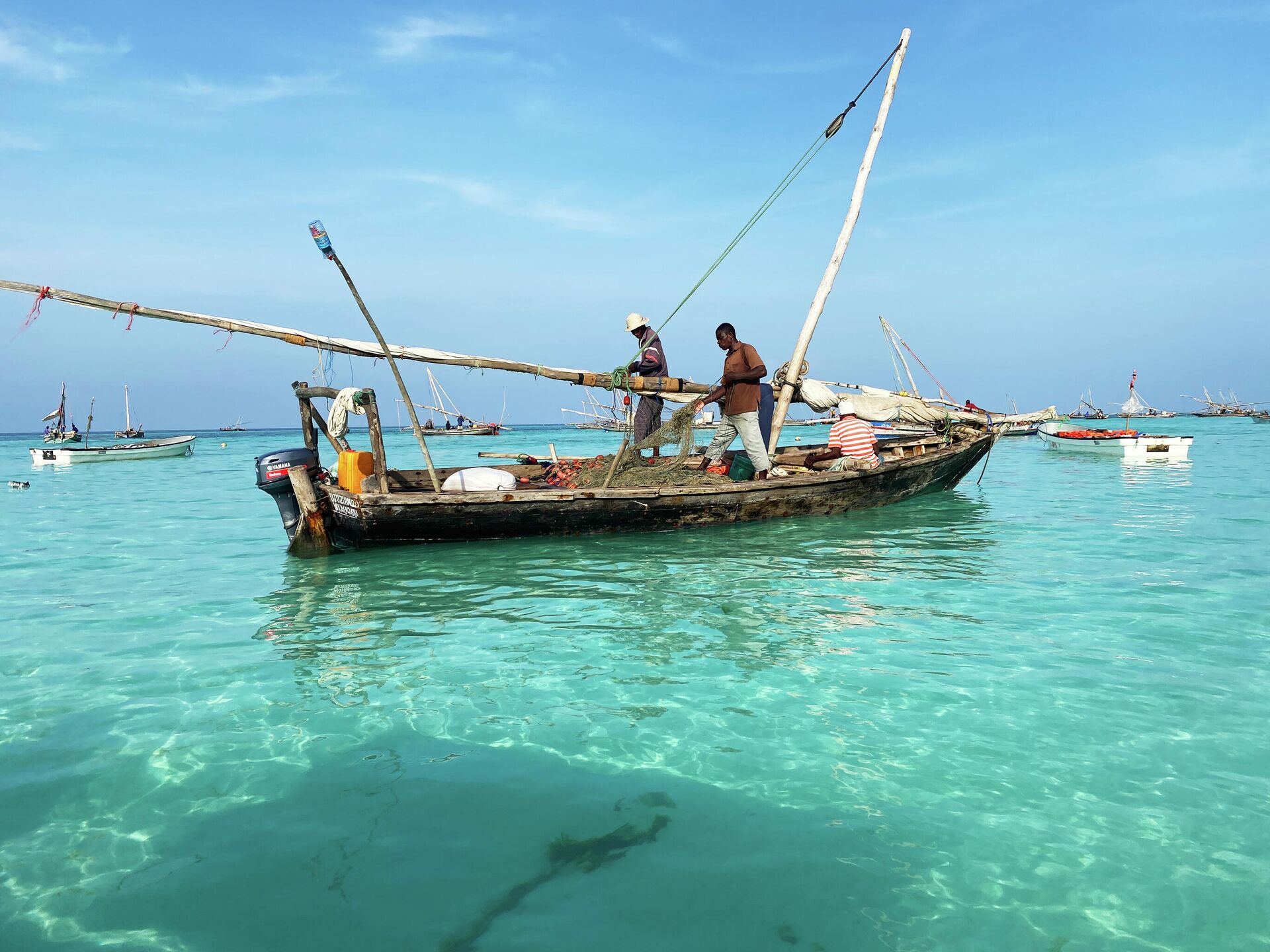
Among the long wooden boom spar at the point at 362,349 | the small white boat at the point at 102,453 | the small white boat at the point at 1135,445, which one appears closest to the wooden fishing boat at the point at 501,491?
the long wooden boom spar at the point at 362,349

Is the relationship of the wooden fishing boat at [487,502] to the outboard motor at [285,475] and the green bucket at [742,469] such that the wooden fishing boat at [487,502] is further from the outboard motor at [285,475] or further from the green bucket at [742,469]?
the green bucket at [742,469]

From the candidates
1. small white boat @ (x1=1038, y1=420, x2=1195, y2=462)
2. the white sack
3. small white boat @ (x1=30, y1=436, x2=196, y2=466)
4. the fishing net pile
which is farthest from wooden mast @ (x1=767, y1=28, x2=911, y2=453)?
small white boat @ (x1=30, y1=436, x2=196, y2=466)

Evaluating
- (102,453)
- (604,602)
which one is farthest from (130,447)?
(604,602)

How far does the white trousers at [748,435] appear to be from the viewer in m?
11.2

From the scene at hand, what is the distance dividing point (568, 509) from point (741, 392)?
10.5 ft

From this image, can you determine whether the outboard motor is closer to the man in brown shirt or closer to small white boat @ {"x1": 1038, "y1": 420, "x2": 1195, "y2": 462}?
the man in brown shirt

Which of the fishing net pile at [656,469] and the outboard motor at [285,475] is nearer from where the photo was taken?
the outboard motor at [285,475]

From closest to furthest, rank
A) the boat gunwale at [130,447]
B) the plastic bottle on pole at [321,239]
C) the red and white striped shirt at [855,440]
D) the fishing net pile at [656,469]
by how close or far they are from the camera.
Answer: the plastic bottle on pole at [321,239] → the fishing net pile at [656,469] → the red and white striped shirt at [855,440] → the boat gunwale at [130,447]

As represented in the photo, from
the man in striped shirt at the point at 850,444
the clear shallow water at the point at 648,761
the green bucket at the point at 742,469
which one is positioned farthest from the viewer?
the man in striped shirt at the point at 850,444

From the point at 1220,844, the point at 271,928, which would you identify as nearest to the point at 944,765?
the point at 1220,844

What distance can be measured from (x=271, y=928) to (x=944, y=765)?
Answer: 3243 millimetres

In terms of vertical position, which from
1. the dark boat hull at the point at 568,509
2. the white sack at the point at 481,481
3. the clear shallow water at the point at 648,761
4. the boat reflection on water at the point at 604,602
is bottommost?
the clear shallow water at the point at 648,761

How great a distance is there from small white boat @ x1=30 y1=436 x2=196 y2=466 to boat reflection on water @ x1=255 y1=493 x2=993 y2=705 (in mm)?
35055

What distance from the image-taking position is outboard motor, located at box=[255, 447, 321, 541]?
9.41 m
